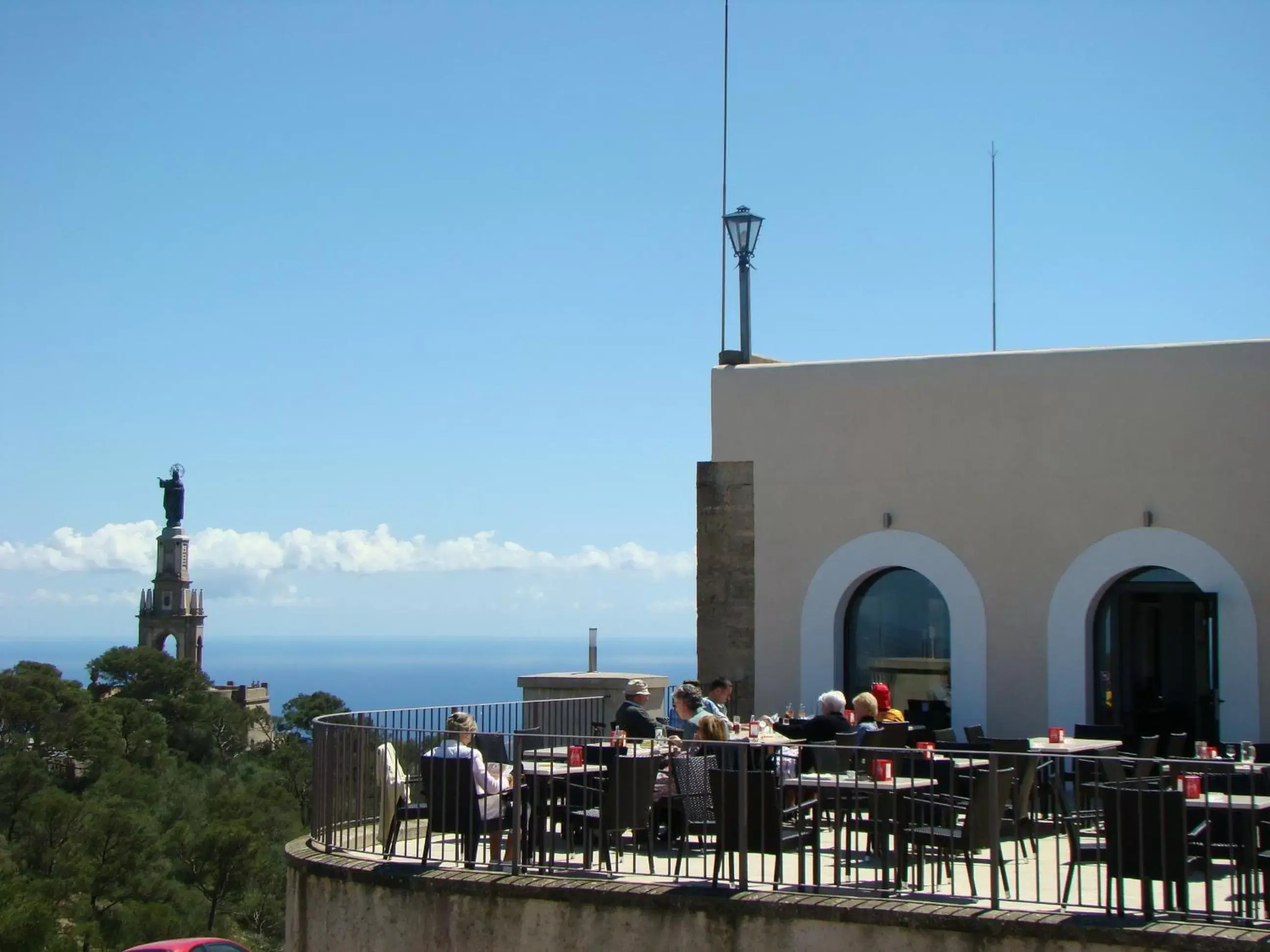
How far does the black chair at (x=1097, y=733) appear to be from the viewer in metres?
11.6

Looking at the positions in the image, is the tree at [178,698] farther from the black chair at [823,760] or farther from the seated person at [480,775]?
the seated person at [480,775]

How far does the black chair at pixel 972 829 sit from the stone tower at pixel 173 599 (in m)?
113

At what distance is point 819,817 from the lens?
7.58 meters

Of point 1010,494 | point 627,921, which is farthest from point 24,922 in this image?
point 627,921

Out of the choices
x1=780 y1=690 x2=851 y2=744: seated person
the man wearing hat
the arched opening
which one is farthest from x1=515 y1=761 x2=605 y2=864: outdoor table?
the arched opening

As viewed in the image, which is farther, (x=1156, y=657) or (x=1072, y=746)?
(x=1156, y=657)

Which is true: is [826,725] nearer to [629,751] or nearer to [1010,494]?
[629,751]

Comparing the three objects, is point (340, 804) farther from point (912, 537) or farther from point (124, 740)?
point (124, 740)

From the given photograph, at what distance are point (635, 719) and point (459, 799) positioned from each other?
1.98 metres

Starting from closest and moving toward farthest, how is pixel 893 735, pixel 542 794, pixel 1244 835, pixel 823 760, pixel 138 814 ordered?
pixel 1244 835 → pixel 542 794 → pixel 823 760 → pixel 893 735 → pixel 138 814

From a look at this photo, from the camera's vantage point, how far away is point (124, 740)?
7475 cm

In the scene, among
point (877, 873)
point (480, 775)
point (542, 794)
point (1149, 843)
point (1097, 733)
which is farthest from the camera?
point (1097, 733)

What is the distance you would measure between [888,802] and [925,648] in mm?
5931

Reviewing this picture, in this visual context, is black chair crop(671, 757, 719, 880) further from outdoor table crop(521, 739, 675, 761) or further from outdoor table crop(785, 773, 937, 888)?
outdoor table crop(785, 773, 937, 888)
